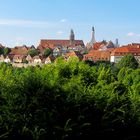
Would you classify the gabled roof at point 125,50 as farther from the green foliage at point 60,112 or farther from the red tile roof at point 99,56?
the green foliage at point 60,112

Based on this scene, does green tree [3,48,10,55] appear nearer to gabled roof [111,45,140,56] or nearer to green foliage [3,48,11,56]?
green foliage [3,48,11,56]

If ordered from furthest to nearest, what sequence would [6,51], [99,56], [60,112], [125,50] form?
A: [6,51] → [99,56] → [125,50] → [60,112]

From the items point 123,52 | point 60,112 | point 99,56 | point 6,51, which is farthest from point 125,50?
point 60,112

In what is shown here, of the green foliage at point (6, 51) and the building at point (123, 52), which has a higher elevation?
the green foliage at point (6, 51)

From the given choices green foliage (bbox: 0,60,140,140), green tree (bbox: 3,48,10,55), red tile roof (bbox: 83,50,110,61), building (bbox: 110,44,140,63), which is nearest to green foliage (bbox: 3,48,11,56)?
green tree (bbox: 3,48,10,55)

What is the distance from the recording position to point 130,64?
9194 cm

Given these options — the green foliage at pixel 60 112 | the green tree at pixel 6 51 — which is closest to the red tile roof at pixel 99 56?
the green tree at pixel 6 51

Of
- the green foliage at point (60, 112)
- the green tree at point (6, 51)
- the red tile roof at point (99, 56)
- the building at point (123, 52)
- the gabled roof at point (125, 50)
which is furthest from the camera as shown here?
the green tree at point (6, 51)

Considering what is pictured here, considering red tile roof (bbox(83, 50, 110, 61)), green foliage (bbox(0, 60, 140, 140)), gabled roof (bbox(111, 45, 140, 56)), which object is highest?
gabled roof (bbox(111, 45, 140, 56))

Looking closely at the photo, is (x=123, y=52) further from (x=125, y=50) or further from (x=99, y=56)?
(x=99, y=56)

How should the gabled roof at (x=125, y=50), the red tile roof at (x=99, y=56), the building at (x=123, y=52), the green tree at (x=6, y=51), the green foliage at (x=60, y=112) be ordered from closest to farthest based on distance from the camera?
the green foliage at (x=60, y=112)
the building at (x=123, y=52)
the gabled roof at (x=125, y=50)
the red tile roof at (x=99, y=56)
the green tree at (x=6, y=51)

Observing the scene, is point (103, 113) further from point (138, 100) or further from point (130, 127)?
point (138, 100)

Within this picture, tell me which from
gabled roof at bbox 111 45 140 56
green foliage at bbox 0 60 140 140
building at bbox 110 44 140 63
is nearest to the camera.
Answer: green foliage at bbox 0 60 140 140

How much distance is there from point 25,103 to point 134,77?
22130 millimetres
